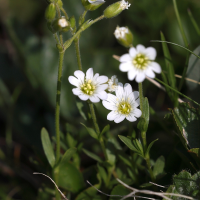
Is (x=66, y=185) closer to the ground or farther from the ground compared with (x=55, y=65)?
closer to the ground

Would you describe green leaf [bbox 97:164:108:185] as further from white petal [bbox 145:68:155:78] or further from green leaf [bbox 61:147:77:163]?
white petal [bbox 145:68:155:78]

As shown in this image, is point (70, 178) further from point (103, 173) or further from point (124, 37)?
point (124, 37)

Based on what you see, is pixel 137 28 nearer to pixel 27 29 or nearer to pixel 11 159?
pixel 27 29

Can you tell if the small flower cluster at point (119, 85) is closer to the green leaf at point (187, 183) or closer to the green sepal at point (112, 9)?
the green sepal at point (112, 9)

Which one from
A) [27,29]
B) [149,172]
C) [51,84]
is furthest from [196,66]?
[27,29]

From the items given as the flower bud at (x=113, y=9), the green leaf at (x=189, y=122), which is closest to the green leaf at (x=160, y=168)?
the green leaf at (x=189, y=122)

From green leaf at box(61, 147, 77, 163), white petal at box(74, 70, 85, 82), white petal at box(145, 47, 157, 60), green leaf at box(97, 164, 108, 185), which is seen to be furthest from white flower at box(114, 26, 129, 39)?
green leaf at box(97, 164, 108, 185)
